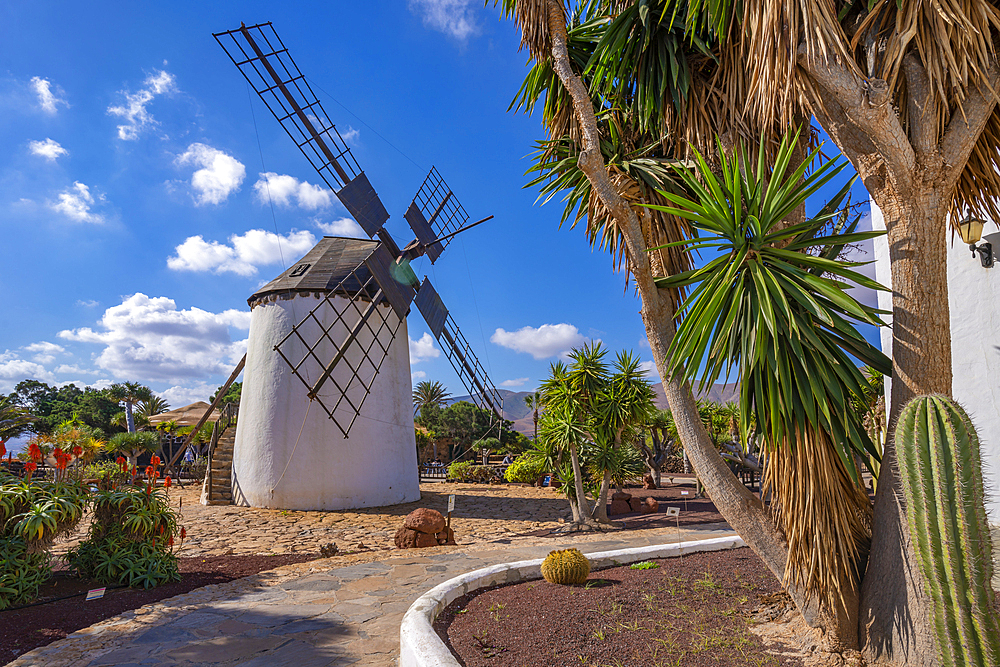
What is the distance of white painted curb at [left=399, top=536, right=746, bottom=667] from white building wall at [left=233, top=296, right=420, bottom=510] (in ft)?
35.4

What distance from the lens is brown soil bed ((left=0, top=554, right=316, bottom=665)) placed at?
4.78 metres

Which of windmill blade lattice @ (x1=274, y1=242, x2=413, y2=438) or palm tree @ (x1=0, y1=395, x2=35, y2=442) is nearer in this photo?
windmill blade lattice @ (x1=274, y1=242, x2=413, y2=438)

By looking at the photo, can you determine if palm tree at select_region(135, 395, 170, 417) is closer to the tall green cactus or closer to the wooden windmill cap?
the wooden windmill cap

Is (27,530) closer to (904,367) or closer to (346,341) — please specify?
(904,367)

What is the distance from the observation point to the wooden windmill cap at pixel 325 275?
16.3 meters

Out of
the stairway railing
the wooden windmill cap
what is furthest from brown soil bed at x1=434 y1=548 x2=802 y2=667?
the stairway railing

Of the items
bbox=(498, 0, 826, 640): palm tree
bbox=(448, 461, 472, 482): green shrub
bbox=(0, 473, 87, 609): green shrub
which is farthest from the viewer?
bbox=(448, 461, 472, 482): green shrub

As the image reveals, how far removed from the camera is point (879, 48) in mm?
3889

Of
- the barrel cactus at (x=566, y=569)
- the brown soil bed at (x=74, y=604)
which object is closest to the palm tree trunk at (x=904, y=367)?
the barrel cactus at (x=566, y=569)

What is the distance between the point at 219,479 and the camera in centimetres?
1678

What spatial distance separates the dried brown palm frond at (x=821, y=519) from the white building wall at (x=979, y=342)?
13.5 feet

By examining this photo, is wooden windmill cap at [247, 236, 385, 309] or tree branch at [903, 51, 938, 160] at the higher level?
wooden windmill cap at [247, 236, 385, 309]

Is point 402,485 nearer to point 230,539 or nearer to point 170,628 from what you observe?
point 230,539

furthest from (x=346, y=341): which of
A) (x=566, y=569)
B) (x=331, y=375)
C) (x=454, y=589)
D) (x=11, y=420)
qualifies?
(x=11, y=420)
